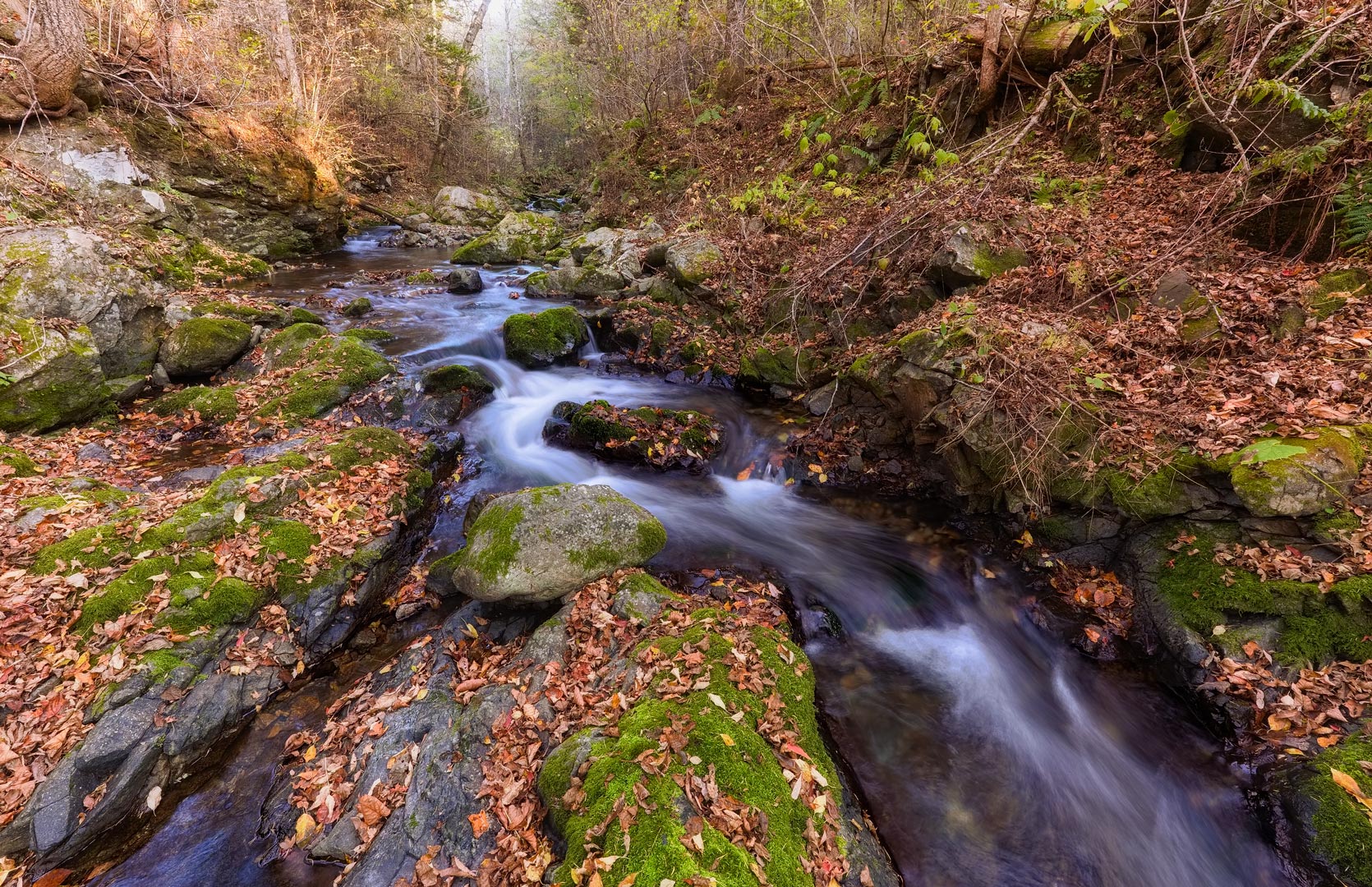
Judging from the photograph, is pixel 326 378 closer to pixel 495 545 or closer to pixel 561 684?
pixel 495 545

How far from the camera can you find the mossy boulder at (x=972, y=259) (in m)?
7.73

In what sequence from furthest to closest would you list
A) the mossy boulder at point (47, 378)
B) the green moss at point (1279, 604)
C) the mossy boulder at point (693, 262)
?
the mossy boulder at point (693, 262)
the mossy boulder at point (47, 378)
the green moss at point (1279, 604)

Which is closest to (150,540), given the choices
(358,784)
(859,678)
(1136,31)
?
(358,784)

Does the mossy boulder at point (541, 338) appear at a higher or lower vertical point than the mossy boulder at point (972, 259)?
lower

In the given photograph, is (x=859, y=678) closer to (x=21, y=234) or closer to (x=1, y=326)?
(x=1, y=326)

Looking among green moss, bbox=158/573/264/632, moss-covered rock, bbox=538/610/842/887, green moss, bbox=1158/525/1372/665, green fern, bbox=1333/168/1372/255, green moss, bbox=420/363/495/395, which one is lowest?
green moss, bbox=158/573/264/632

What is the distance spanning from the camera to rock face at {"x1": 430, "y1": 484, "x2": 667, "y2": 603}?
510 centimetres

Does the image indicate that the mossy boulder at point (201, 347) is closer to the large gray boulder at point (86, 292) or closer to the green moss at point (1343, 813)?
the large gray boulder at point (86, 292)

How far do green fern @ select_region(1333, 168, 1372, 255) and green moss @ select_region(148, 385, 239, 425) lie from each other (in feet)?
45.7

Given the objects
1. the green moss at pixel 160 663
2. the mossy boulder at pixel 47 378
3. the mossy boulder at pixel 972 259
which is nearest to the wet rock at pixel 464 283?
the mossy boulder at pixel 47 378

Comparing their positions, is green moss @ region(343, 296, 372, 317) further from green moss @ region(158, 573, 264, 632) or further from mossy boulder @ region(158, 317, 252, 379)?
green moss @ region(158, 573, 264, 632)

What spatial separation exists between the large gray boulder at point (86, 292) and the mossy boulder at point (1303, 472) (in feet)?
45.7

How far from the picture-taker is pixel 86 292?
25.9ft

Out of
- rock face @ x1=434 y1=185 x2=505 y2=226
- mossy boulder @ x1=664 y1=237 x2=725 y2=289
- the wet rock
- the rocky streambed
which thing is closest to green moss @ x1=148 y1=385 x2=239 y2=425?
the rocky streambed
